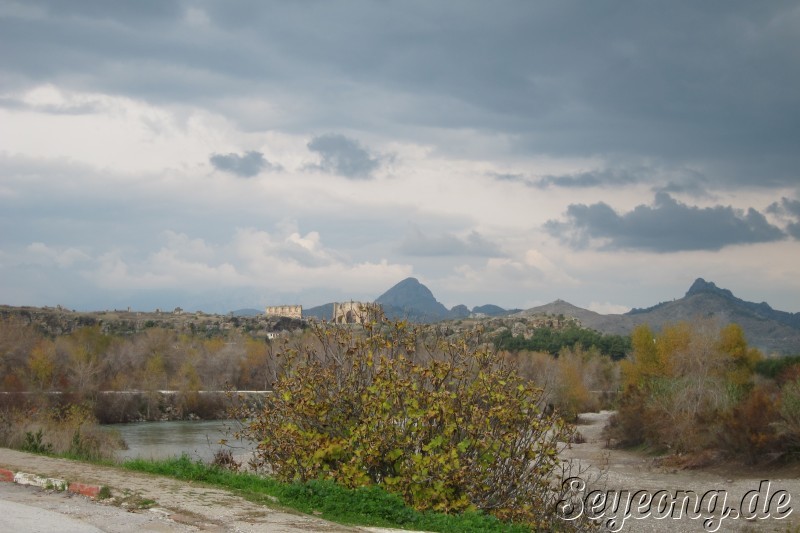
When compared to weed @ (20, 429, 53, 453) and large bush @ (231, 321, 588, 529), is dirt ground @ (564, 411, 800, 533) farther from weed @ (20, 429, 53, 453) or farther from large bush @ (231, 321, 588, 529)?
weed @ (20, 429, 53, 453)

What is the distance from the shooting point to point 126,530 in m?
9.76

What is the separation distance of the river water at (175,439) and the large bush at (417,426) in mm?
18450

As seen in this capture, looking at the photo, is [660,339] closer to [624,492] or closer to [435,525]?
[624,492]

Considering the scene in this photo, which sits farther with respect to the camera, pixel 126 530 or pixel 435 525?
pixel 435 525

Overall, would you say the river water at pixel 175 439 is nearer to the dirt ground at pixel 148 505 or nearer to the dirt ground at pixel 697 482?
the dirt ground at pixel 697 482

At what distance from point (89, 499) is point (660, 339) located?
62.9 m

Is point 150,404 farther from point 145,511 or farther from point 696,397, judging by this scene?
point 145,511

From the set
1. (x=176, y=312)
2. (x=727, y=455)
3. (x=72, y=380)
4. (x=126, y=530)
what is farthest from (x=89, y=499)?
(x=176, y=312)

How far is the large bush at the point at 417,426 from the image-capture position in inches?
530

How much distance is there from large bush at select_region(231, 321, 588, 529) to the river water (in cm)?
1845

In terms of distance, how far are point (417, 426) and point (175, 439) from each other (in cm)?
3495

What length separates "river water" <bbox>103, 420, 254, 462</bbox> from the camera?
3625 centimetres

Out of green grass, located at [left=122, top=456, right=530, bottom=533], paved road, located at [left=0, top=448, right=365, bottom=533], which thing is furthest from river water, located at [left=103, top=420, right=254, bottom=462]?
green grass, located at [left=122, top=456, right=530, bottom=533]

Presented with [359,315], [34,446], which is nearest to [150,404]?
[34,446]
